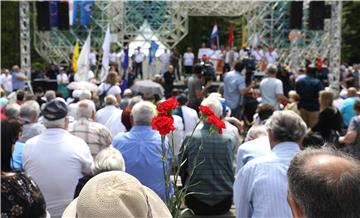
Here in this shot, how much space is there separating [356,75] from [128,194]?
28722 mm

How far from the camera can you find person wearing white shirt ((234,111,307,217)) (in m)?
4.51

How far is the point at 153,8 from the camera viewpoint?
33.8 metres

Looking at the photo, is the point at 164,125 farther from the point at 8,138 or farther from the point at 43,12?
the point at 43,12

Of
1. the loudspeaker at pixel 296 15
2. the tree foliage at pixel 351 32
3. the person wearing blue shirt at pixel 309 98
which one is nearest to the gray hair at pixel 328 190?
the person wearing blue shirt at pixel 309 98

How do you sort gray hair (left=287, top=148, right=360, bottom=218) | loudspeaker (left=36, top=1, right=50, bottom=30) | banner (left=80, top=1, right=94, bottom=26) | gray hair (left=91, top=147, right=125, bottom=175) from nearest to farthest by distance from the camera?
gray hair (left=287, top=148, right=360, bottom=218), gray hair (left=91, top=147, right=125, bottom=175), loudspeaker (left=36, top=1, right=50, bottom=30), banner (left=80, top=1, right=94, bottom=26)

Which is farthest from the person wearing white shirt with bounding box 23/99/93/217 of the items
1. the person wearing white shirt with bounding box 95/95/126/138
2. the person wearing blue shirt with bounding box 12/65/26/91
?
the person wearing blue shirt with bounding box 12/65/26/91

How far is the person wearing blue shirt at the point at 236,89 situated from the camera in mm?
12703

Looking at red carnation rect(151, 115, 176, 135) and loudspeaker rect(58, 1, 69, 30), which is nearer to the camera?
red carnation rect(151, 115, 176, 135)

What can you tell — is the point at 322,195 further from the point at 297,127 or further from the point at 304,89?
the point at 304,89

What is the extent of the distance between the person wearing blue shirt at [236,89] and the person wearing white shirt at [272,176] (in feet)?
25.7

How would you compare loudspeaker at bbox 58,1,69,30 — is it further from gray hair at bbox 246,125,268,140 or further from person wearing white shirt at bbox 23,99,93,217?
person wearing white shirt at bbox 23,99,93,217

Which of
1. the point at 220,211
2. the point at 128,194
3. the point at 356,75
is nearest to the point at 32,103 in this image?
the point at 220,211

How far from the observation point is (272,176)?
178 inches

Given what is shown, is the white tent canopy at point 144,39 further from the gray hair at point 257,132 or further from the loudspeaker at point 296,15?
the gray hair at point 257,132
